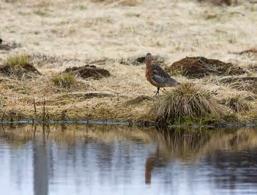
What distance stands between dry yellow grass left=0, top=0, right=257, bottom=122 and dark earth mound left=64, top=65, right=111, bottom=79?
22 centimetres

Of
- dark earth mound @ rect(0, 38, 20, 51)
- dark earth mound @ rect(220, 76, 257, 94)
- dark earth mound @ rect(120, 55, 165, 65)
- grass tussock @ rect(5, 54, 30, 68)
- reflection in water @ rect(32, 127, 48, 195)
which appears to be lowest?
dark earth mound @ rect(120, 55, 165, 65)

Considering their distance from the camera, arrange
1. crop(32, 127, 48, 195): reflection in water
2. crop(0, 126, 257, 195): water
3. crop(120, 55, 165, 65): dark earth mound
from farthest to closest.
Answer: crop(120, 55, 165, 65): dark earth mound < crop(0, 126, 257, 195): water < crop(32, 127, 48, 195): reflection in water

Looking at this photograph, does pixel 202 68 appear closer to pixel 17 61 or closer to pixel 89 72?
pixel 89 72

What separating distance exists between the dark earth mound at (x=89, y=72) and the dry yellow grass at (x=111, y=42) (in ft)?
0.72

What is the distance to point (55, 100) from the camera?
880 inches

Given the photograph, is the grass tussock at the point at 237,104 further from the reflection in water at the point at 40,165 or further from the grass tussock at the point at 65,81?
the reflection in water at the point at 40,165

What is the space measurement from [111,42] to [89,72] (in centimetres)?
509

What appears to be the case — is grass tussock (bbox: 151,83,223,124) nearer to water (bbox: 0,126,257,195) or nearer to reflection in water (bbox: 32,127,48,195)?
water (bbox: 0,126,257,195)

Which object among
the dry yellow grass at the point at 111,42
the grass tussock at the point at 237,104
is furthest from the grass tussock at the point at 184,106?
the grass tussock at the point at 237,104

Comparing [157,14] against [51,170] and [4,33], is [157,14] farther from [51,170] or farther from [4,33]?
[51,170]

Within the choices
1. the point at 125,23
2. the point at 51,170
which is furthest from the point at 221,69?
the point at 51,170

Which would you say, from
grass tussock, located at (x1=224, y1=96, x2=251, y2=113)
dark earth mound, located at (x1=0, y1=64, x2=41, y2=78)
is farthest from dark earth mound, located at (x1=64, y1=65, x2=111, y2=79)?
grass tussock, located at (x1=224, y1=96, x2=251, y2=113)

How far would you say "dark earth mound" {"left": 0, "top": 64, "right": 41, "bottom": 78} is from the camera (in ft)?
80.2

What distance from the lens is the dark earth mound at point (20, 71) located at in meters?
24.5
